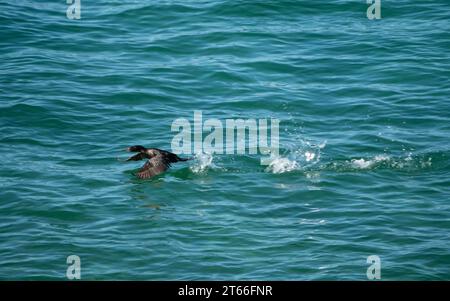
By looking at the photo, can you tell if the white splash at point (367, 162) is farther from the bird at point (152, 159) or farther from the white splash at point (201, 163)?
the bird at point (152, 159)

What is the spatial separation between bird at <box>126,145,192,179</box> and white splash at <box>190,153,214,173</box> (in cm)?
63

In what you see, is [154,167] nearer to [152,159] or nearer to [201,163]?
[152,159]

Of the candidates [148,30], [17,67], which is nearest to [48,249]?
[17,67]

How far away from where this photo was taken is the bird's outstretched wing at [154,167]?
16812 mm

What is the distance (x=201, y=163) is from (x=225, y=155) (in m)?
0.62

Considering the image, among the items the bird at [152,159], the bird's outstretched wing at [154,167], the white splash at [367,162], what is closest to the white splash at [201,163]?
the bird at [152,159]

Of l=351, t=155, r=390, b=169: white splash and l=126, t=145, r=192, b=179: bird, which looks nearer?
l=126, t=145, r=192, b=179: bird

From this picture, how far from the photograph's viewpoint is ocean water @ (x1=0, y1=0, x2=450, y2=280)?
14.7 meters

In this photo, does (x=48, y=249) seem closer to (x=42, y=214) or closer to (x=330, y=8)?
(x=42, y=214)

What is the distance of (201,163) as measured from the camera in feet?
58.2

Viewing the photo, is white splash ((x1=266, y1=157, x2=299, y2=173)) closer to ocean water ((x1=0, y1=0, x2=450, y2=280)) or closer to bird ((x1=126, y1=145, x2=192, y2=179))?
ocean water ((x1=0, y1=0, x2=450, y2=280))

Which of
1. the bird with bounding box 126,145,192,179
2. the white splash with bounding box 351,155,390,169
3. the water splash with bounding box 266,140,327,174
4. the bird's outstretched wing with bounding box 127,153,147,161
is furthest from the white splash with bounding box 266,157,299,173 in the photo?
the bird's outstretched wing with bounding box 127,153,147,161
